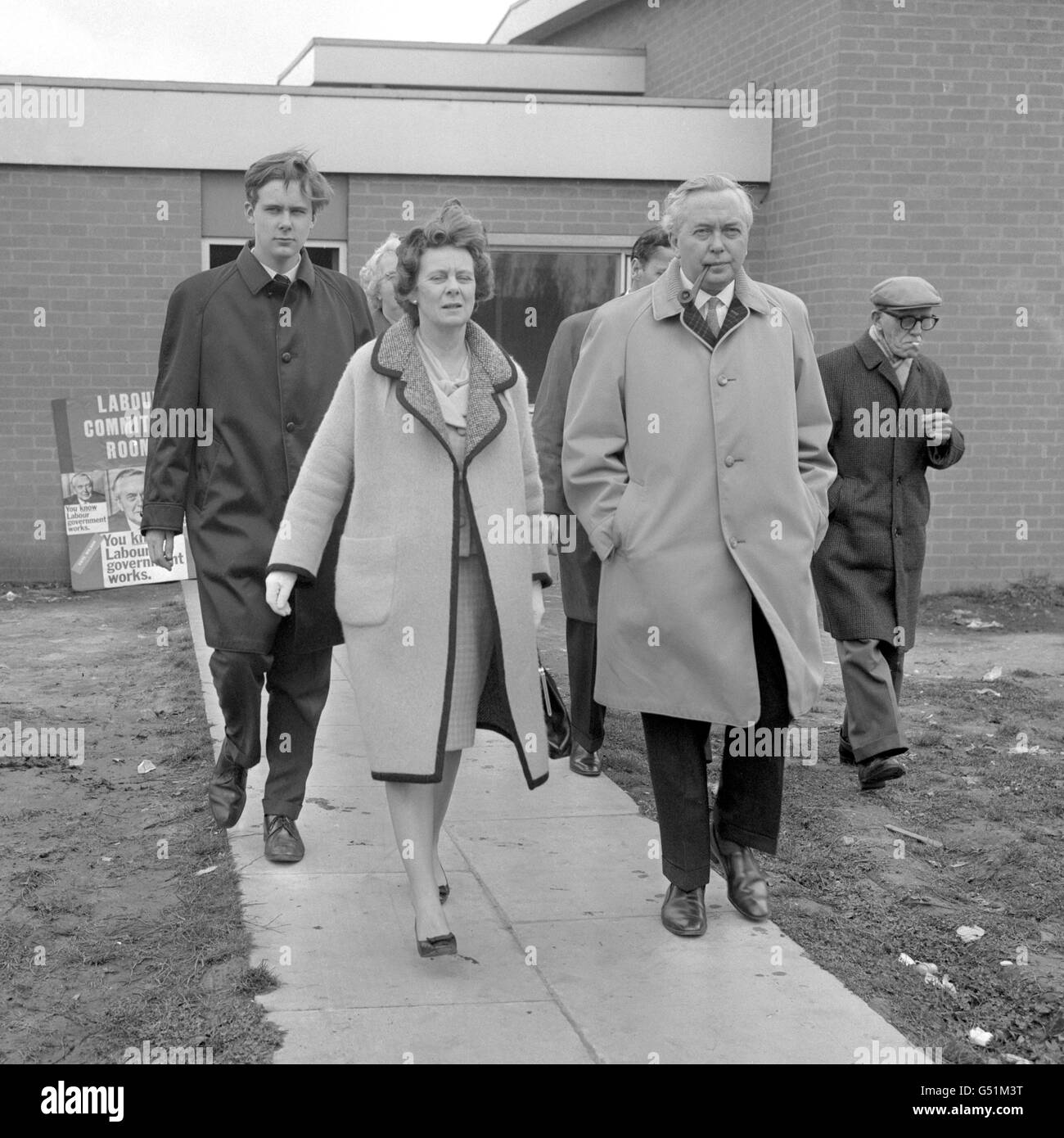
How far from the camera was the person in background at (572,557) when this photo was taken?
577 cm

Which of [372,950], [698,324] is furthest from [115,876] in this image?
[698,324]

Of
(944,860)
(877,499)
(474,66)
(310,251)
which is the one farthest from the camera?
(474,66)

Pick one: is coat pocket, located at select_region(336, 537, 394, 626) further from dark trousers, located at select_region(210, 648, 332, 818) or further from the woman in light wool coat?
dark trousers, located at select_region(210, 648, 332, 818)

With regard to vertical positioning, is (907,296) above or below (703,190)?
below

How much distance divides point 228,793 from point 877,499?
110 inches

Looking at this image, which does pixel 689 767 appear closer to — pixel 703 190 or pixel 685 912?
pixel 685 912

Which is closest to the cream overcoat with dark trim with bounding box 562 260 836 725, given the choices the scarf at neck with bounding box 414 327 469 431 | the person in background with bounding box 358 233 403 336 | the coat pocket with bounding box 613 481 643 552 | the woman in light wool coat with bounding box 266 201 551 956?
the coat pocket with bounding box 613 481 643 552

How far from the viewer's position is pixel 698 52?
13.1m

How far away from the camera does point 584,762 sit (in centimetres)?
609

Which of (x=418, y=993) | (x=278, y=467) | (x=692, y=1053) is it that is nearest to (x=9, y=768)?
(x=278, y=467)

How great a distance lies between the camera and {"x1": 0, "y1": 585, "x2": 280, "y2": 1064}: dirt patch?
12.1ft

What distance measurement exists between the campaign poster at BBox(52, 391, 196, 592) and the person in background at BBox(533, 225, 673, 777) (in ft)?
21.8

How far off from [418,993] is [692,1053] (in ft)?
2.43
